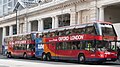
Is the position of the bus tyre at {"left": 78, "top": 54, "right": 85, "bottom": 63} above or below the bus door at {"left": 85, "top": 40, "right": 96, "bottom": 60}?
below

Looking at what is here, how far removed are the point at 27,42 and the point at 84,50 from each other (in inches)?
539

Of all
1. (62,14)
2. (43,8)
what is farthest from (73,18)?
(43,8)

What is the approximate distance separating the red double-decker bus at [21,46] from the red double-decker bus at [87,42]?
715 centimetres

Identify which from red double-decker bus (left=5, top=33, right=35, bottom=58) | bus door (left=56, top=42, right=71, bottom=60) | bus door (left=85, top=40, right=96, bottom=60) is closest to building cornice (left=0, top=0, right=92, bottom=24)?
red double-decker bus (left=5, top=33, right=35, bottom=58)

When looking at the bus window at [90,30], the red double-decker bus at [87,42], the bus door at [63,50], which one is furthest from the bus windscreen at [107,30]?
the bus door at [63,50]

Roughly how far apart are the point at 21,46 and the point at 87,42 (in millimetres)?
16476

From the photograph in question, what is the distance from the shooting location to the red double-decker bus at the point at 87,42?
27.1 meters

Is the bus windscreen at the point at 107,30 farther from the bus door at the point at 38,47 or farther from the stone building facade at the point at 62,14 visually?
the bus door at the point at 38,47

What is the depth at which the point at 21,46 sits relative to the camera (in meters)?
42.6

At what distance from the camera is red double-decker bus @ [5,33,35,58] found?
131 feet

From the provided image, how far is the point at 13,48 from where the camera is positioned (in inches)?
1790

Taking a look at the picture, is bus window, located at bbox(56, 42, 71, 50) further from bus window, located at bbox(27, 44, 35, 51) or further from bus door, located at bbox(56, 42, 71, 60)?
bus window, located at bbox(27, 44, 35, 51)

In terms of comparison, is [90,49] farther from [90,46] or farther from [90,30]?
[90,30]

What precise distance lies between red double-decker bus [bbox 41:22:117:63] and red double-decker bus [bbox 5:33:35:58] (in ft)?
23.4
